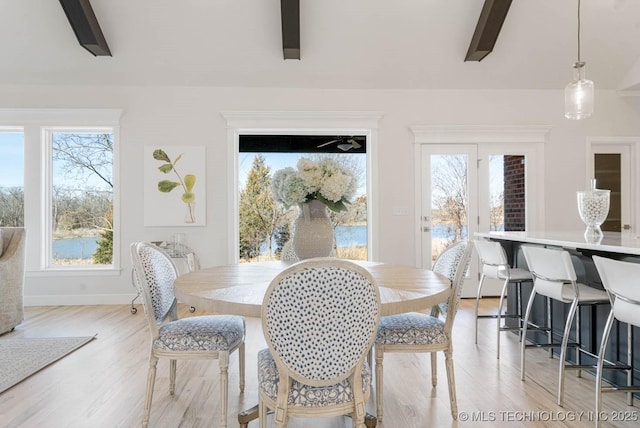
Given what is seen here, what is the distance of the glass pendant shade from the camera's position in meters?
2.92

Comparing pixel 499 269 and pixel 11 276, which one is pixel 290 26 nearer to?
pixel 499 269

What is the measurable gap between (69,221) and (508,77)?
5.63 metres

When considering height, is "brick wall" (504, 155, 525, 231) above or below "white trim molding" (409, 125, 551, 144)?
below

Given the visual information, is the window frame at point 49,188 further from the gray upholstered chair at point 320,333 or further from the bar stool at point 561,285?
the bar stool at point 561,285

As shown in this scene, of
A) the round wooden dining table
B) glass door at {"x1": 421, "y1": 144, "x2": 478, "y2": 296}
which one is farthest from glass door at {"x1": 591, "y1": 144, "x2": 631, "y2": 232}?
the round wooden dining table

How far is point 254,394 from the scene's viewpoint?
221 centimetres

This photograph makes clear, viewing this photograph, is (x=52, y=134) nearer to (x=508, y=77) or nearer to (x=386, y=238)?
(x=386, y=238)

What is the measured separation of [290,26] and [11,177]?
3837 millimetres

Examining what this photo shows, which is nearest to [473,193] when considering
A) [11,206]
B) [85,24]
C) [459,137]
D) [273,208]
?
[459,137]

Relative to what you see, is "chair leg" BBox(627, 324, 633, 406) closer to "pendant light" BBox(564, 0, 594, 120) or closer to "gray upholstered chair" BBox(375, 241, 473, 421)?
"gray upholstered chair" BBox(375, 241, 473, 421)

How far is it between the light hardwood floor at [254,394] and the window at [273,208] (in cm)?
318

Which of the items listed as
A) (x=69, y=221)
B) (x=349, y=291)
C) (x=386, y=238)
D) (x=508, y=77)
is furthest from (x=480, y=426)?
(x=69, y=221)

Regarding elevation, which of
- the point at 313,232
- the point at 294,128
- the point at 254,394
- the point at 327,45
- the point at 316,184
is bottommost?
the point at 254,394

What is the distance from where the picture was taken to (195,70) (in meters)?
4.33
